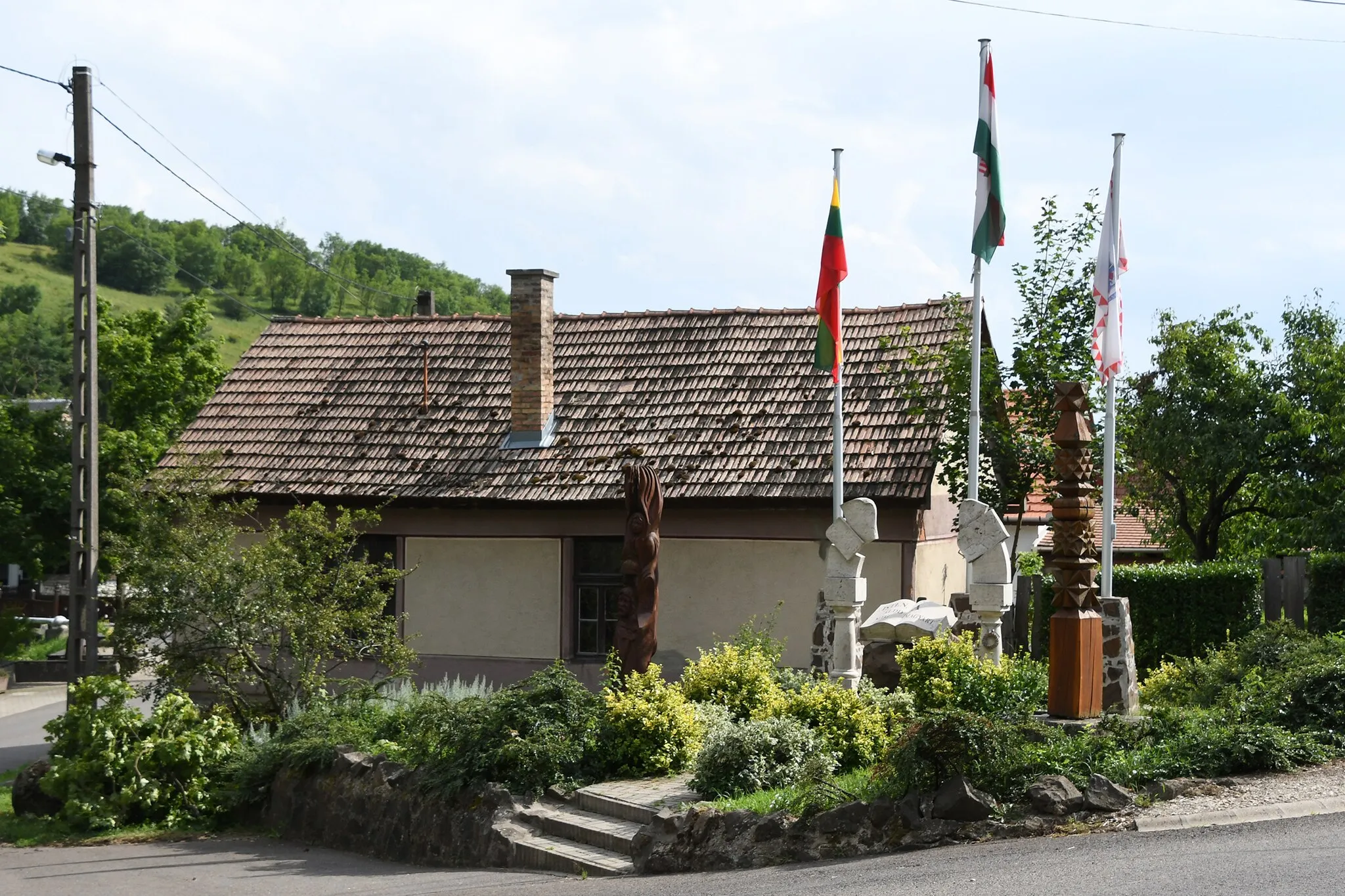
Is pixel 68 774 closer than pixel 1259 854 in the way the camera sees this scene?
No

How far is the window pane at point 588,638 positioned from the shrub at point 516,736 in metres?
6.68

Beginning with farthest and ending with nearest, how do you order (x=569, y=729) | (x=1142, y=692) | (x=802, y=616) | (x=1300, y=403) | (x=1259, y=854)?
(x=1300, y=403)
(x=802, y=616)
(x=1142, y=692)
(x=569, y=729)
(x=1259, y=854)

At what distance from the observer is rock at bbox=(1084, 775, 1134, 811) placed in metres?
9.41

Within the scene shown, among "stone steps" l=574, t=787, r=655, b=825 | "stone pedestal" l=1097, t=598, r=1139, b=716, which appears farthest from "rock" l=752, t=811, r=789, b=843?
"stone pedestal" l=1097, t=598, r=1139, b=716

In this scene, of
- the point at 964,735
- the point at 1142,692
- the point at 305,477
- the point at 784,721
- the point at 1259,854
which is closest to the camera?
the point at 1259,854

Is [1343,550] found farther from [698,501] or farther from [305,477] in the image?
[305,477]

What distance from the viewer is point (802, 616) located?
18.9 metres

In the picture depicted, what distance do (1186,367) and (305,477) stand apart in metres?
15.5

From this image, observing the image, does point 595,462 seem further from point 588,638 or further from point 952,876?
point 952,876

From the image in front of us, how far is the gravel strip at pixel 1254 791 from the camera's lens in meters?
9.38

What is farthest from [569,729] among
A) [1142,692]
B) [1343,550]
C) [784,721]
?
[1343,550]

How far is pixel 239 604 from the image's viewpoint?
50.4 ft

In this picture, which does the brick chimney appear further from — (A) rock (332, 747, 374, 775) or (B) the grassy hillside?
(B) the grassy hillside

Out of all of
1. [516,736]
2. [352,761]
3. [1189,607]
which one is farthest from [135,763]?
[1189,607]
